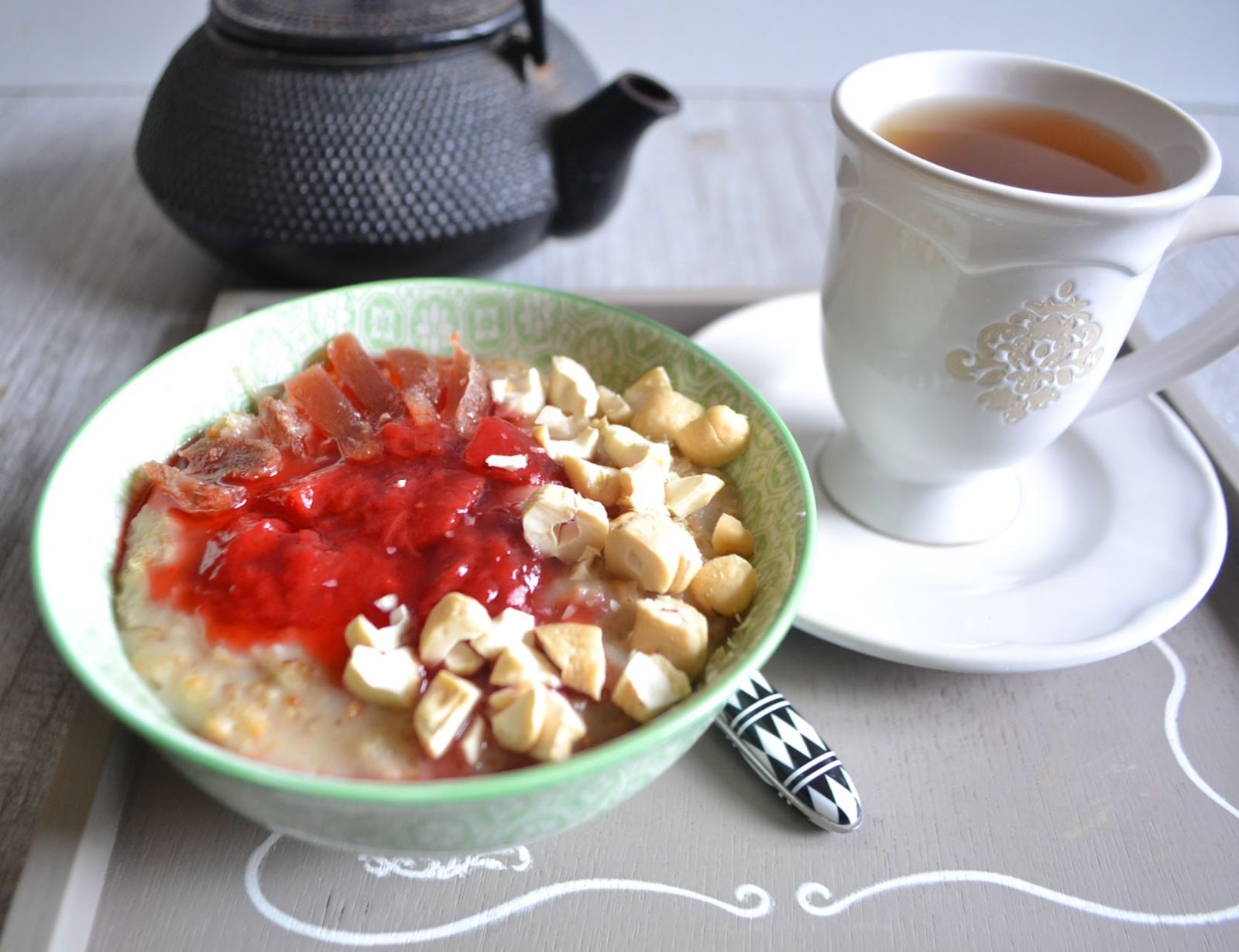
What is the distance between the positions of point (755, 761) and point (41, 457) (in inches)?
37.0

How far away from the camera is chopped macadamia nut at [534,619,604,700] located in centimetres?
75

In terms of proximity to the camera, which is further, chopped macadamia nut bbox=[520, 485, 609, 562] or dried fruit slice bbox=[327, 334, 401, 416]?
dried fruit slice bbox=[327, 334, 401, 416]

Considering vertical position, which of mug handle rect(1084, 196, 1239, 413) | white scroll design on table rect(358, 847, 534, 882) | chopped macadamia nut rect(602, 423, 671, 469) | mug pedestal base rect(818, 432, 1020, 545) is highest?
mug handle rect(1084, 196, 1239, 413)

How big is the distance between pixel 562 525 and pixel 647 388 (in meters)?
0.23

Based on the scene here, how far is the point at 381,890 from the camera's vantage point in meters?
0.79

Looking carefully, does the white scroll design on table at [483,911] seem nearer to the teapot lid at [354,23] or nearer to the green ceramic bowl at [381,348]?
the green ceramic bowl at [381,348]

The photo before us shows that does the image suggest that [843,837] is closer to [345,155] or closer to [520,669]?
[520,669]

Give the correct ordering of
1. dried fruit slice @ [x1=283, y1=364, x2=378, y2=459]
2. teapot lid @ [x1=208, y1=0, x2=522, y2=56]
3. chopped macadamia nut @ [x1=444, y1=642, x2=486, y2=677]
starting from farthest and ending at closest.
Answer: teapot lid @ [x1=208, y1=0, x2=522, y2=56] → dried fruit slice @ [x1=283, y1=364, x2=378, y2=459] → chopped macadamia nut @ [x1=444, y1=642, x2=486, y2=677]

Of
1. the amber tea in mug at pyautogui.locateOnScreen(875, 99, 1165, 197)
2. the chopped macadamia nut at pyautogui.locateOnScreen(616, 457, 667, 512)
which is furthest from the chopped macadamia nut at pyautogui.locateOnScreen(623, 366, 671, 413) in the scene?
the amber tea in mug at pyautogui.locateOnScreen(875, 99, 1165, 197)

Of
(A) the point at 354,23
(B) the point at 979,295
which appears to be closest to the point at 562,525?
(B) the point at 979,295

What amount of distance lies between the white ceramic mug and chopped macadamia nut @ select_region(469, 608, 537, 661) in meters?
0.47

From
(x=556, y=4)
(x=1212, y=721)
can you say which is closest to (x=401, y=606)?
(x=1212, y=721)

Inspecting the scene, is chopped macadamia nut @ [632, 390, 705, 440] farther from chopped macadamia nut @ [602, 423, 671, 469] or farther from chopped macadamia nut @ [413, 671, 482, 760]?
chopped macadamia nut @ [413, 671, 482, 760]

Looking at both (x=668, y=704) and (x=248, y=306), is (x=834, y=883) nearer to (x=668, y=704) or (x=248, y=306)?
(x=668, y=704)
